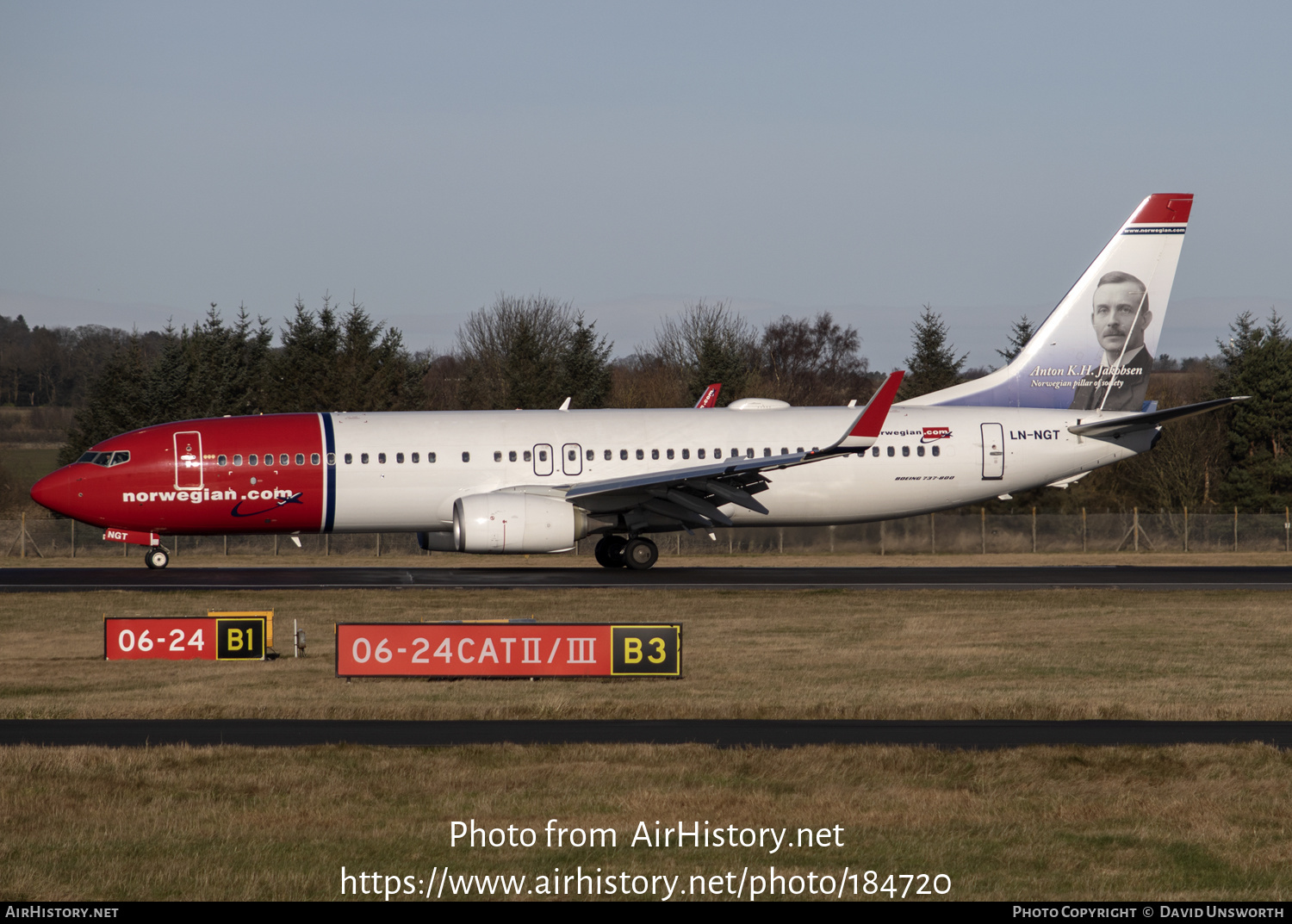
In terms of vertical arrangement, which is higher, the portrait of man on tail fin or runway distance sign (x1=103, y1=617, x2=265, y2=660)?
the portrait of man on tail fin

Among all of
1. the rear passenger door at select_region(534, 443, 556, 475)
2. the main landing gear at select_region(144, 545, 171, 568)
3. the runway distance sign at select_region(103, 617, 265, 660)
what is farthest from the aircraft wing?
the runway distance sign at select_region(103, 617, 265, 660)

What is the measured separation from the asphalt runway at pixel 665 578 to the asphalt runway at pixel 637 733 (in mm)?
14861

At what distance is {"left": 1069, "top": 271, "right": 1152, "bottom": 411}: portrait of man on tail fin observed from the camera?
122ft

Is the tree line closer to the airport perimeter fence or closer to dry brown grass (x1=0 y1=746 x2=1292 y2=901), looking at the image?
the airport perimeter fence

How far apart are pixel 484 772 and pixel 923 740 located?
4.56 m

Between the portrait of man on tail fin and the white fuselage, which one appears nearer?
the white fuselage

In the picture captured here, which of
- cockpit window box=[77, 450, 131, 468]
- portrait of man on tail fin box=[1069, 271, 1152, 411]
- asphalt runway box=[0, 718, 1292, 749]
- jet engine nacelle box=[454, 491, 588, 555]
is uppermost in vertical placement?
portrait of man on tail fin box=[1069, 271, 1152, 411]

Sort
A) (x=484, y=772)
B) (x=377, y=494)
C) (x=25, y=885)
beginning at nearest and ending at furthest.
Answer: (x=25, y=885)
(x=484, y=772)
(x=377, y=494)

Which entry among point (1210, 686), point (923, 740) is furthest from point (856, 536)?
point (923, 740)

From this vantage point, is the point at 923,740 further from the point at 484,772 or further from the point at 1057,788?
the point at 484,772

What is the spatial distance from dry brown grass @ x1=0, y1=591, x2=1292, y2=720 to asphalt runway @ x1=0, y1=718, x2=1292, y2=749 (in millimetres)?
547

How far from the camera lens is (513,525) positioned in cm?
3133

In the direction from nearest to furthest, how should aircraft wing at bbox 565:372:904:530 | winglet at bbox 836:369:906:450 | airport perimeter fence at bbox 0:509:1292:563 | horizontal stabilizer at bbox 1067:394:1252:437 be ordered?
1. winglet at bbox 836:369:906:450
2. aircraft wing at bbox 565:372:904:530
3. horizontal stabilizer at bbox 1067:394:1252:437
4. airport perimeter fence at bbox 0:509:1292:563

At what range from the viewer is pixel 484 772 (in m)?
12.0
